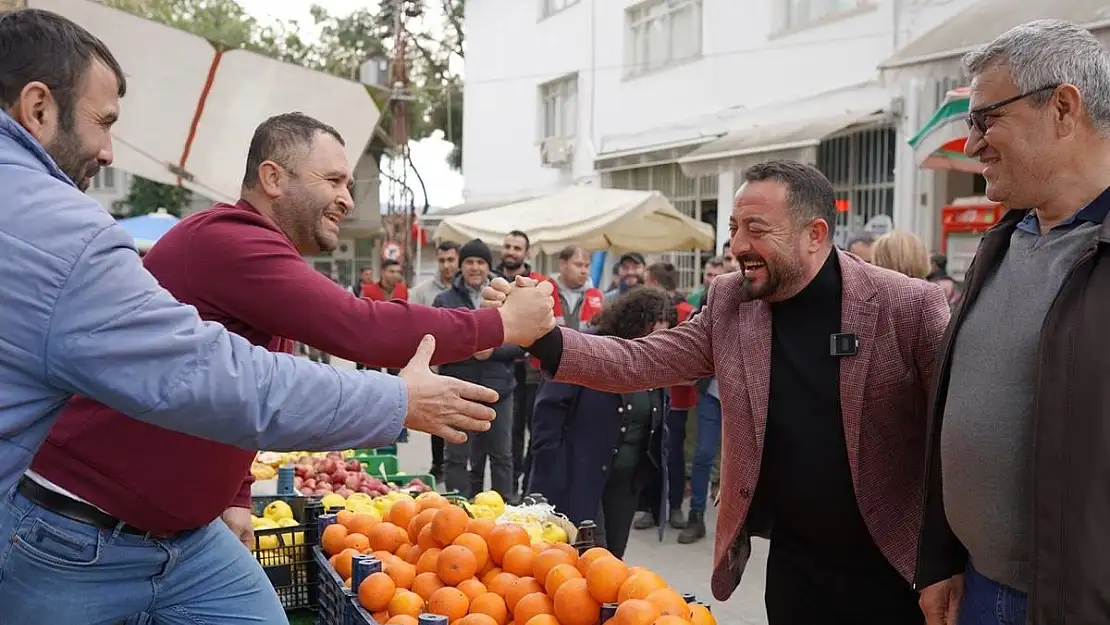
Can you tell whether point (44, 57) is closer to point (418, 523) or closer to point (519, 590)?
point (519, 590)

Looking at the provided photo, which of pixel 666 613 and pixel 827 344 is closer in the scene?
pixel 666 613

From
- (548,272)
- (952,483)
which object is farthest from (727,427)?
(548,272)

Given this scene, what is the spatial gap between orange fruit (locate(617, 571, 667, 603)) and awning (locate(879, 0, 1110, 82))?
654cm

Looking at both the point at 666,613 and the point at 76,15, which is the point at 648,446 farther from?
the point at 76,15

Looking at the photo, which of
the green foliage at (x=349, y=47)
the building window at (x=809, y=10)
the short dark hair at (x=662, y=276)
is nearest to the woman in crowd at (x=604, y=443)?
the short dark hair at (x=662, y=276)

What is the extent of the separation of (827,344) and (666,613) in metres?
0.94

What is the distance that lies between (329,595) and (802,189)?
2.22 metres

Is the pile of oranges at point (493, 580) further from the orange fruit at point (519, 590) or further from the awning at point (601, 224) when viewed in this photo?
the awning at point (601, 224)

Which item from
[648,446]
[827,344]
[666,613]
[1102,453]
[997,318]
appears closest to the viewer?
[1102,453]

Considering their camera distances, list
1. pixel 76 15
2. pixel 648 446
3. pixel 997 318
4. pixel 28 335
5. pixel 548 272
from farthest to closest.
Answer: pixel 548 272, pixel 76 15, pixel 648 446, pixel 997 318, pixel 28 335

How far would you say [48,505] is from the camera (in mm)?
2438

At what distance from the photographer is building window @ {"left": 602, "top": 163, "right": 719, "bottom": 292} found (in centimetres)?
1808

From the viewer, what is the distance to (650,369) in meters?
3.42

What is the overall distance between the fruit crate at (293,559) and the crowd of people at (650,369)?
74 cm
